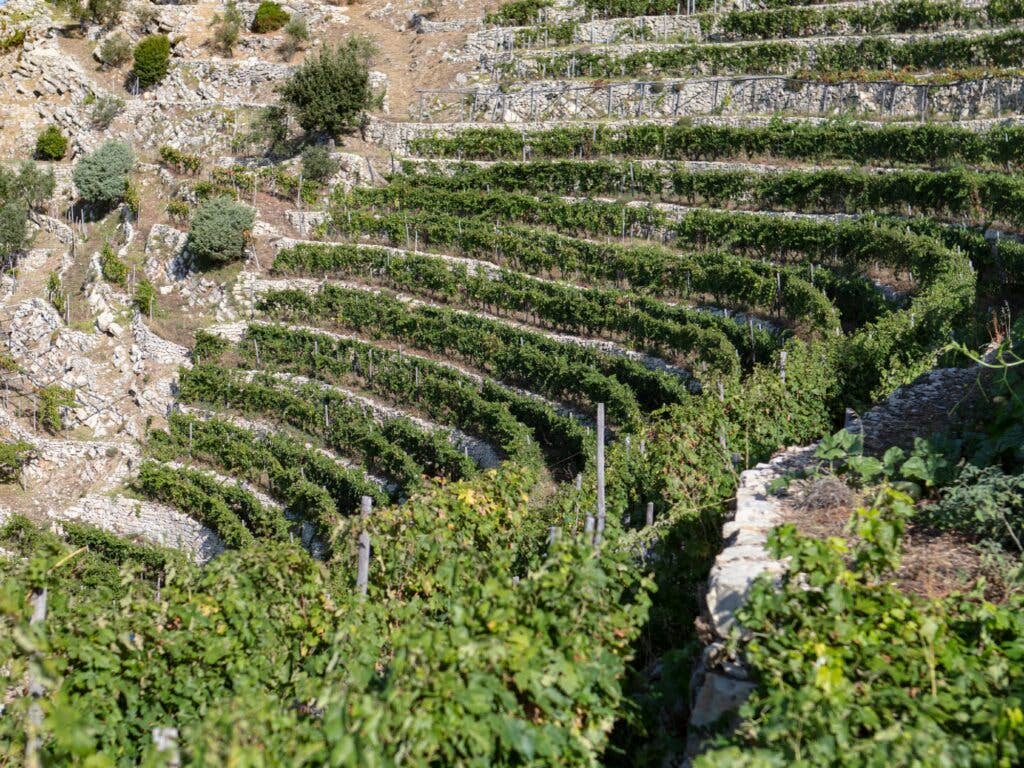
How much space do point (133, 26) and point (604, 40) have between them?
66.5 feet

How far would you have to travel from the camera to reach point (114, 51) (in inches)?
1390

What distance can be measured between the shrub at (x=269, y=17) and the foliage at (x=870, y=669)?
38848 millimetres

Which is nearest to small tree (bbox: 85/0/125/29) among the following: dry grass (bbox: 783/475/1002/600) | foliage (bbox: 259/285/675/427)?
foliage (bbox: 259/285/675/427)

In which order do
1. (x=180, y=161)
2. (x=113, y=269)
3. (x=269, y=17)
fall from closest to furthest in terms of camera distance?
1. (x=113, y=269)
2. (x=180, y=161)
3. (x=269, y=17)

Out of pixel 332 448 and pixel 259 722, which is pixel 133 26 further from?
pixel 259 722

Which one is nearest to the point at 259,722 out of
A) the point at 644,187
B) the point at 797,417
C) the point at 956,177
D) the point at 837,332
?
the point at 797,417

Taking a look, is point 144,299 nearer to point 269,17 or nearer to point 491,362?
point 491,362

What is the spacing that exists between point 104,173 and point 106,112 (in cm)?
484

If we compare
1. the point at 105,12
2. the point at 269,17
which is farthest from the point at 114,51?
the point at 269,17

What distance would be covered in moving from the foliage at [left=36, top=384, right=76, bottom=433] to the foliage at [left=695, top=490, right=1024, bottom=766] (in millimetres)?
21648

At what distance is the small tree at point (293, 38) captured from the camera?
121ft

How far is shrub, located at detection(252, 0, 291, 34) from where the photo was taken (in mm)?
37781

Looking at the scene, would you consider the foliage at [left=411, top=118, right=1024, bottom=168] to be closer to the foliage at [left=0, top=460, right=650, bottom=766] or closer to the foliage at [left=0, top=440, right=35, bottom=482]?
the foliage at [left=0, top=440, right=35, bottom=482]

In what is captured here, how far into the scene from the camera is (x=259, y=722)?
4.14 meters
